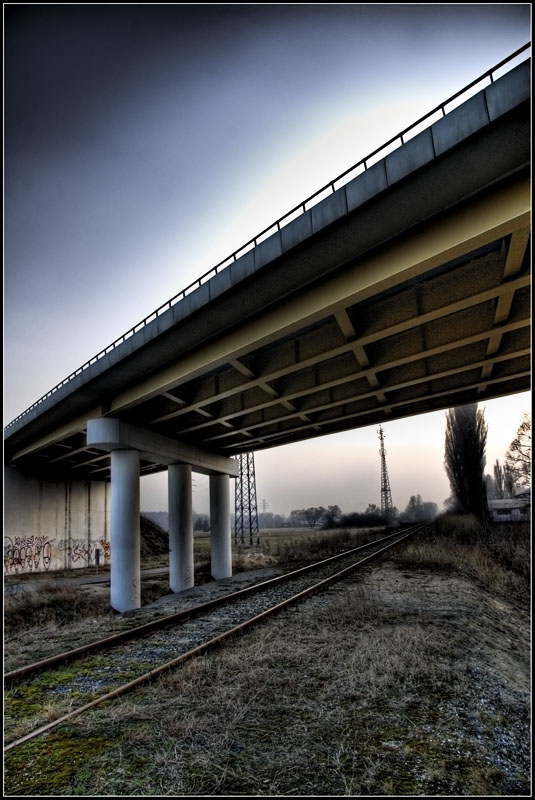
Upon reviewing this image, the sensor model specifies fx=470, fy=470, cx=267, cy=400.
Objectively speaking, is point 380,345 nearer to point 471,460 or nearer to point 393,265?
point 393,265

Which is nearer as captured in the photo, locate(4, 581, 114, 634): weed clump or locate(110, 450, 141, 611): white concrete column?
locate(4, 581, 114, 634): weed clump

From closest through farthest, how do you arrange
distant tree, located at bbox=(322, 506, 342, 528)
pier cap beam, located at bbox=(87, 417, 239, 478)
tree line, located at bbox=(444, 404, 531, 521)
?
pier cap beam, located at bbox=(87, 417, 239, 478) < tree line, located at bbox=(444, 404, 531, 521) < distant tree, located at bbox=(322, 506, 342, 528)

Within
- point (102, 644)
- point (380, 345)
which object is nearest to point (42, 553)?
point (102, 644)

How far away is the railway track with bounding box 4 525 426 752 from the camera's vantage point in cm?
602

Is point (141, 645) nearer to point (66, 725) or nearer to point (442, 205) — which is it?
Answer: point (66, 725)

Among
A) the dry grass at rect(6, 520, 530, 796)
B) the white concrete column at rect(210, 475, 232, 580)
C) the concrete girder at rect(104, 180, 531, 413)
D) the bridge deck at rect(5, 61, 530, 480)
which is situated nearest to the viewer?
the dry grass at rect(6, 520, 530, 796)

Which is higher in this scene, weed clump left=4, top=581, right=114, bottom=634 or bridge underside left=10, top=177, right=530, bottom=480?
bridge underside left=10, top=177, right=530, bottom=480

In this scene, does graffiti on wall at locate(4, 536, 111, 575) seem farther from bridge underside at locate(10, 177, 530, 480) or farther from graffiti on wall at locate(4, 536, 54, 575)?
bridge underside at locate(10, 177, 530, 480)

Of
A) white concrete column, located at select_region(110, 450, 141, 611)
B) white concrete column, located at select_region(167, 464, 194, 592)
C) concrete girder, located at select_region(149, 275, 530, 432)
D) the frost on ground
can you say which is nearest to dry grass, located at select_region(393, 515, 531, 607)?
the frost on ground

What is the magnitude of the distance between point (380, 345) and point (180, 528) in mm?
12123

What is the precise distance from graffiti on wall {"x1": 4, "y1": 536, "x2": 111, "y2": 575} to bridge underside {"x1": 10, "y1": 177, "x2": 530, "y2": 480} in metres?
9.13

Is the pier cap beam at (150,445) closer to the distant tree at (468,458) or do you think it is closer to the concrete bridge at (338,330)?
the concrete bridge at (338,330)

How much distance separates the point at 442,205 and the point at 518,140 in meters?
1.40

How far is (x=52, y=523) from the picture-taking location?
28.5 meters
